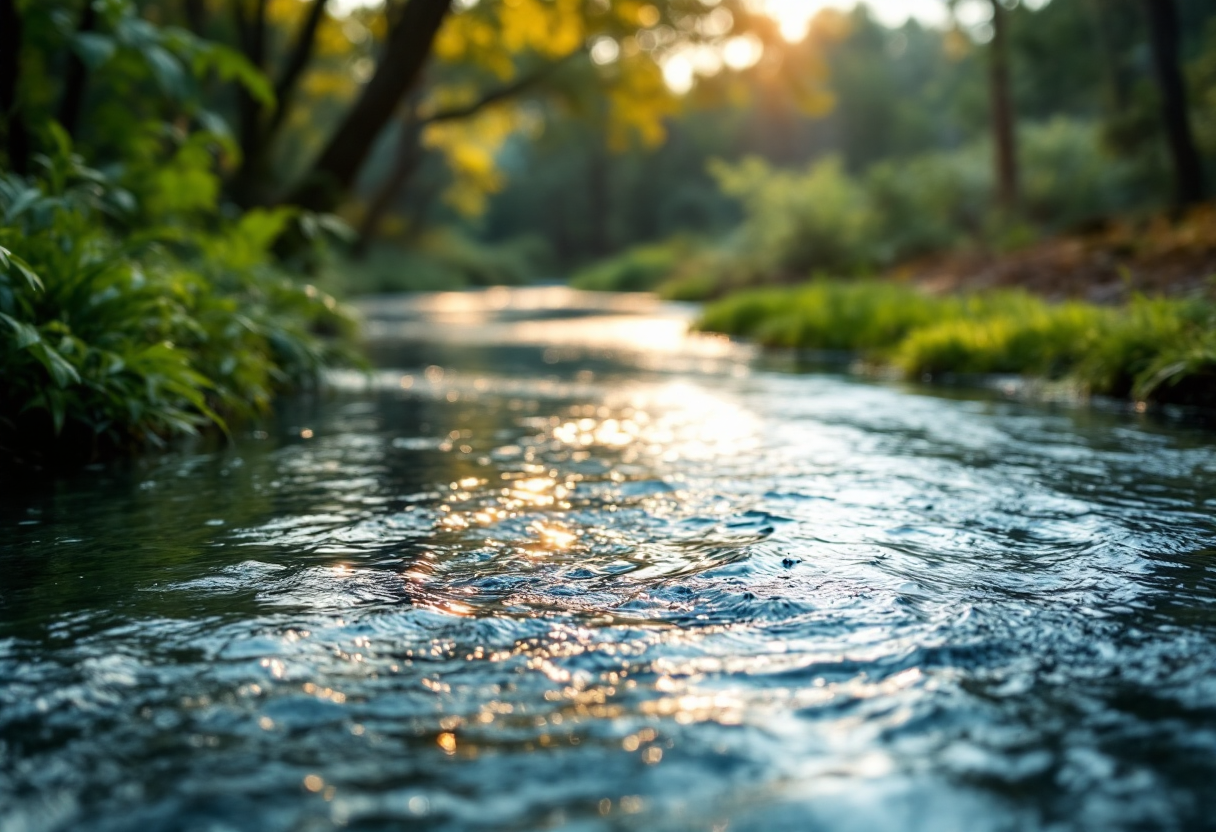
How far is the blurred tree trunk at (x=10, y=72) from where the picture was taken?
575 centimetres

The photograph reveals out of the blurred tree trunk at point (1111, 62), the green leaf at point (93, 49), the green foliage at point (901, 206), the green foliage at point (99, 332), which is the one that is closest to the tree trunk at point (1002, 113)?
the green foliage at point (901, 206)

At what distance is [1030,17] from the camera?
32.3 meters

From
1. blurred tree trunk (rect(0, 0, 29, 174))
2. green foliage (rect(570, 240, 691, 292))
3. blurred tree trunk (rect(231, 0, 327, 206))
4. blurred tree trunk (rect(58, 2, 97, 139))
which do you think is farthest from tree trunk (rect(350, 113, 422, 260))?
blurred tree trunk (rect(0, 0, 29, 174))

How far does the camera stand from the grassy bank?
6.23 m

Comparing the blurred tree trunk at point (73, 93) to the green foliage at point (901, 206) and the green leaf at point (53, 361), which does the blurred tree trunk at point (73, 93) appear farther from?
the green foliage at point (901, 206)

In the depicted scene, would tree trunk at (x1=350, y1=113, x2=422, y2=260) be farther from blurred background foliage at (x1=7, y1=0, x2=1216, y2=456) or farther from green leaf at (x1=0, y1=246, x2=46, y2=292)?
green leaf at (x1=0, y1=246, x2=46, y2=292)

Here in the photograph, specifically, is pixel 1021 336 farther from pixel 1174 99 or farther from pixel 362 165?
pixel 1174 99

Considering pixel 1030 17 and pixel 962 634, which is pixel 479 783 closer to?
pixel 962 634

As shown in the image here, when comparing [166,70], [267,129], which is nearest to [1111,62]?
[267,129]

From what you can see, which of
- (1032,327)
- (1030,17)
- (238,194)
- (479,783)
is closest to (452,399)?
(1032,327)

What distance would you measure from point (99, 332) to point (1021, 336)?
257 inches

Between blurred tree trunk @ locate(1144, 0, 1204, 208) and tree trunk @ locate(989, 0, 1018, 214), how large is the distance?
19.9 feet

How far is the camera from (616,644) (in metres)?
2.29

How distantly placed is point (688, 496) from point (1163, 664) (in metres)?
2.01
